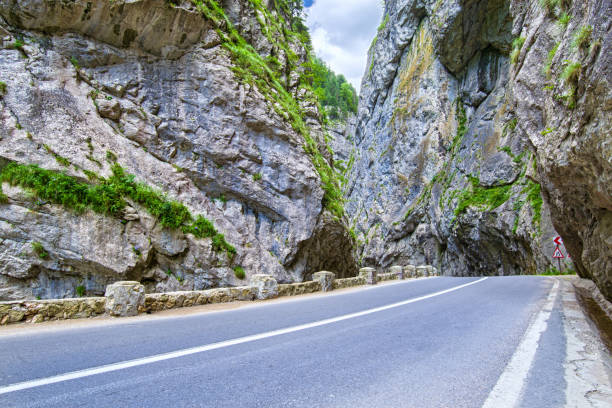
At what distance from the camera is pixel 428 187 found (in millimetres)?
36469

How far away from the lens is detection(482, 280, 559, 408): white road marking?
2.55 m

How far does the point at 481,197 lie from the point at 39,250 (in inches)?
1158

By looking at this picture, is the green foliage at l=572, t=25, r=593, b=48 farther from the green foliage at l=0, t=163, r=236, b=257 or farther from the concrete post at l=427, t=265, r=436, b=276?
the concrete post at l=427, t=265, r=436, b=276

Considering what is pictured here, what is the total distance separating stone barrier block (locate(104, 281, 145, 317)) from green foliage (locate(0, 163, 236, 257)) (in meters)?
6.10

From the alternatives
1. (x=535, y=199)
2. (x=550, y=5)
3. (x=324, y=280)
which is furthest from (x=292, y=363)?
(x=535, y=199)

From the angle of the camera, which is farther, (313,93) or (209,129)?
(313,93)

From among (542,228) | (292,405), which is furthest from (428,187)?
(292,405)

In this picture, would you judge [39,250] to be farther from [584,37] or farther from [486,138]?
[486,138]

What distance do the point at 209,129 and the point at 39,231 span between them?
8418mm

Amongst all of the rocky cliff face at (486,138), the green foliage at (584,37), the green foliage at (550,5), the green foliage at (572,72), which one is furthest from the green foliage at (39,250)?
the green foliage at (550,5)

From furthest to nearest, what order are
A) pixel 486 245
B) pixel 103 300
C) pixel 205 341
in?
pixel 486 245, pixel 103 300, pixel 205 341

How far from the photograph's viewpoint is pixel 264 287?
977cm

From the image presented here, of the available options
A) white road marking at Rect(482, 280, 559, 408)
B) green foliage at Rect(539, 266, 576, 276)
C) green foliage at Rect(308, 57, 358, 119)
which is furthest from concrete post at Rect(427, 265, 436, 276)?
green foliage at Rect(308, 57, 358, 119)

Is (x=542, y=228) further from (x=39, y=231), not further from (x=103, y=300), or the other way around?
(x=39, y=231)
